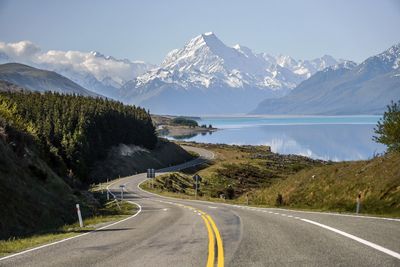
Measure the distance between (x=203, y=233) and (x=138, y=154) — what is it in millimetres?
106279

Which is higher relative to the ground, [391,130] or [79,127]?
[79,127]

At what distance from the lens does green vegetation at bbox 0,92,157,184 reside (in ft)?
299

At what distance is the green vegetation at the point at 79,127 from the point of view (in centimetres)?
9125

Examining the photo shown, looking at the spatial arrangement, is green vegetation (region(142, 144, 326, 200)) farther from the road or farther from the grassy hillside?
the road

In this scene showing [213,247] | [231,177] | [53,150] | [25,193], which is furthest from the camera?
[231,177]

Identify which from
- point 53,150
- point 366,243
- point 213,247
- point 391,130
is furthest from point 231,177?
point 366,243

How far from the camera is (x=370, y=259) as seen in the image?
32.8 ft

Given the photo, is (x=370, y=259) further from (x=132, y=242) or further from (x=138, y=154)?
(x=138, y=154)

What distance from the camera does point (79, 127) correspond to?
332 ft

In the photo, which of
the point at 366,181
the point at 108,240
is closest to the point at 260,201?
the point at 366,181

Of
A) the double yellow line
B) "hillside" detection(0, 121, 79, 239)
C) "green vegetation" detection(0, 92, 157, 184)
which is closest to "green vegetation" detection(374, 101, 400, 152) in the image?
the double yellow line

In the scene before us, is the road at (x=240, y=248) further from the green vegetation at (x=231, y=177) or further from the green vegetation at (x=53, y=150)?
the green vegetation at (x=231, y=177)

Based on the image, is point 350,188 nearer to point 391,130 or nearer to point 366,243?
point 391,130

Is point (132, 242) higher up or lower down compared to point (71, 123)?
lower down
